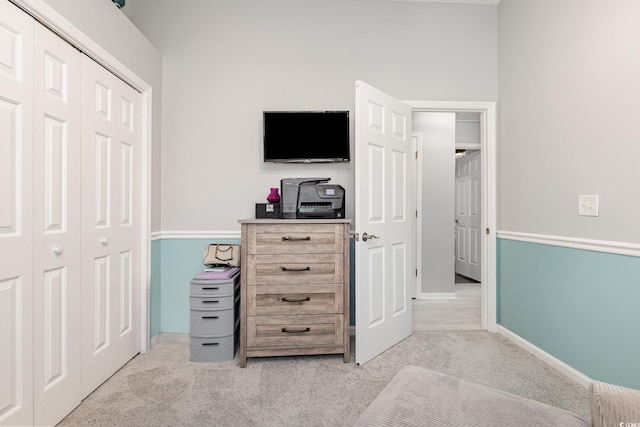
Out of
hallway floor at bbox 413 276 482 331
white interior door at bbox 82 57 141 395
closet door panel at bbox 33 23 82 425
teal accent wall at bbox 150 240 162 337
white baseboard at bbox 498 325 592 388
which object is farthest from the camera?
hallway floor at bbox 413 276 482 331

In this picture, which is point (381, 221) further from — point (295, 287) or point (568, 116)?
point (568, 116)

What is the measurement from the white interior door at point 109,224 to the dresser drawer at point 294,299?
908 millimetres

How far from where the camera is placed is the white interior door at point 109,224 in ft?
6.74

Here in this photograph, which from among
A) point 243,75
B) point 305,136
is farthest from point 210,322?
point 243,75

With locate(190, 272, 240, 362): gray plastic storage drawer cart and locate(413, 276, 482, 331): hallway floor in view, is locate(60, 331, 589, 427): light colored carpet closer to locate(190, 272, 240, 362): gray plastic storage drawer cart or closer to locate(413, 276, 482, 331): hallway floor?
locate(190, 272, 240, 362): gray plastic storage drawer cart

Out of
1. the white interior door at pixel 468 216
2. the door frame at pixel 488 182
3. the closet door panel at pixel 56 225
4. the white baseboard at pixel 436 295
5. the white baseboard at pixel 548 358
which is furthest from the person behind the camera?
the white interior door at pixel 468 216

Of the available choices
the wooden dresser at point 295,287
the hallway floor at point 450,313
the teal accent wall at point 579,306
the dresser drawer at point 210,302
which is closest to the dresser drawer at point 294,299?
the wooden dresser at point 295,287

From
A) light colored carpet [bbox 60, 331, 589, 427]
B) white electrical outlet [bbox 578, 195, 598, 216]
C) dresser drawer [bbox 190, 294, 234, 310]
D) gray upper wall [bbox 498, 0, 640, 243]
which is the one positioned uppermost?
gray upper wall [bbox 498, 0, 640, 243]

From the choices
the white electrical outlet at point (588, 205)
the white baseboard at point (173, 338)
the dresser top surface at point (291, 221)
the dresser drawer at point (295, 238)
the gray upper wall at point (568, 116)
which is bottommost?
the white baseboard at point (173, 338)

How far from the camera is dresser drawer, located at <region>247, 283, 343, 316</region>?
2.49m

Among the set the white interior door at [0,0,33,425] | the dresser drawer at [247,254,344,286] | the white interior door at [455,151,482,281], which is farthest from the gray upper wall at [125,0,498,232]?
the white interior door at [455,151,482,281]

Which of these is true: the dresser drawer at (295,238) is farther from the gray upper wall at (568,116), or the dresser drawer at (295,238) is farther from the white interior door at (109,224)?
the gray upper wall at (568,116)

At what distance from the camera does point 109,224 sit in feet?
7.53

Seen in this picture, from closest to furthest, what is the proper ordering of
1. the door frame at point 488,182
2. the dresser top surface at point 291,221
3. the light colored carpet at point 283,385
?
the light colored carpet at point 283,385 < the dresser top surface at point 291,221 < the door frame at point 488,182
